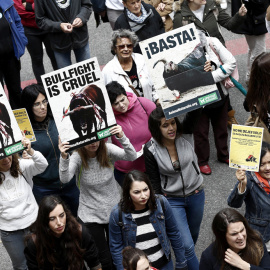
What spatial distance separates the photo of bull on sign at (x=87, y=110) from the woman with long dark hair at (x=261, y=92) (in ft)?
4.39

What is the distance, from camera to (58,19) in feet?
24.0

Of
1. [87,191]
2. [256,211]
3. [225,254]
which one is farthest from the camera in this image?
[87,191]

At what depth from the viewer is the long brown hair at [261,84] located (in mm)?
4867

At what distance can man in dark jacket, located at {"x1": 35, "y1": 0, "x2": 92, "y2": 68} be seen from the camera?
722cm

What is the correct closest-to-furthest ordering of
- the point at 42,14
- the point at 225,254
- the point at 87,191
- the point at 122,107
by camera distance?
the point at 225,254 → the point at 87,191 → the point at 122,107 → the point at 42,14

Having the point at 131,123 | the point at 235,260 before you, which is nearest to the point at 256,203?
the point at 235,260

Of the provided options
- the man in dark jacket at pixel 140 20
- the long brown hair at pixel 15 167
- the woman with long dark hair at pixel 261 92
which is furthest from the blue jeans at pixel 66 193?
the man in dark jacket at pixel 140 20

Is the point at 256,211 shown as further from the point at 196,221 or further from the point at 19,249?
the point at 19,249

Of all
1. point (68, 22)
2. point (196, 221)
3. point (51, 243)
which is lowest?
point (196, 221)

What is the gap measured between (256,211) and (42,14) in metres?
4.10

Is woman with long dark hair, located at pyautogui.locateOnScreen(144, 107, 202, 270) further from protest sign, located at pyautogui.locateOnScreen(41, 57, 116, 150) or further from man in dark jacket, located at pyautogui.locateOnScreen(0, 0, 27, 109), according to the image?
man in dark jacket, located at pyautogui.locateOnScreen(0, 0, 27, 109)

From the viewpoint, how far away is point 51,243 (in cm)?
435

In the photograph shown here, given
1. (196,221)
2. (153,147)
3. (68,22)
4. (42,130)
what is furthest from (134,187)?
(68,22)

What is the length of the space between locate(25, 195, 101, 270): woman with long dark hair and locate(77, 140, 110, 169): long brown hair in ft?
1.94
